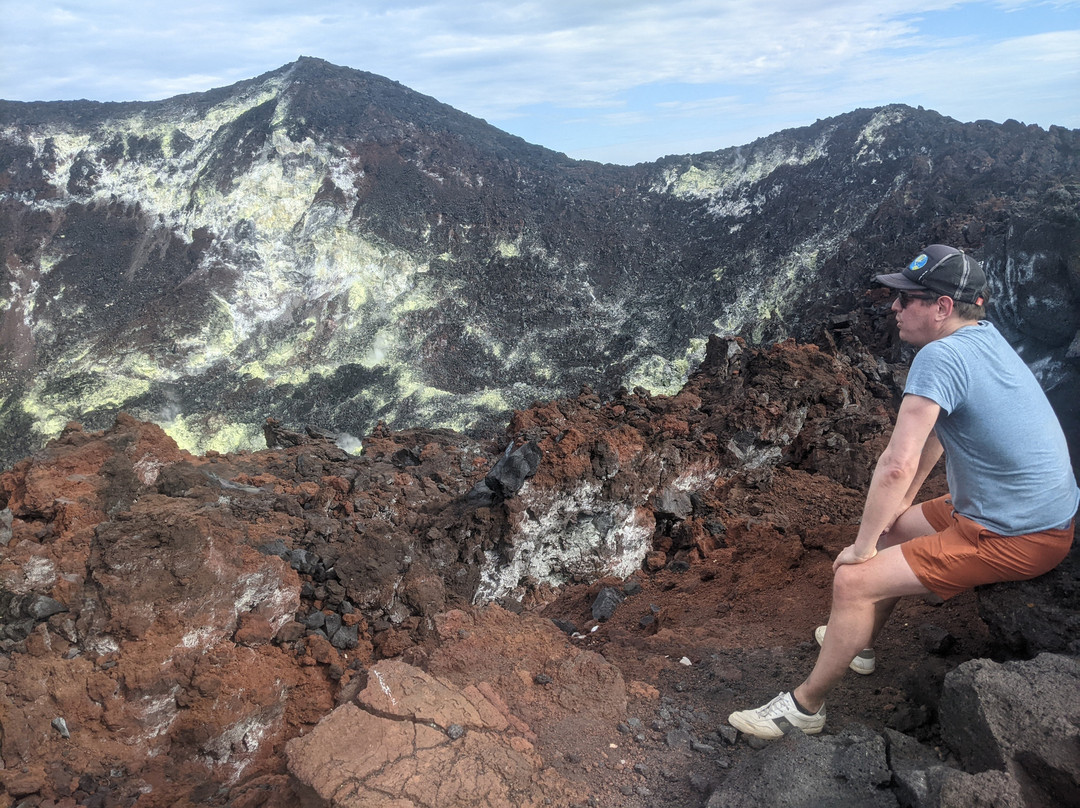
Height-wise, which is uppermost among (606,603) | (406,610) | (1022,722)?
(1022,722)

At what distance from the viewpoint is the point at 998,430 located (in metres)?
2.20

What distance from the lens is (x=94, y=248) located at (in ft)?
53.9

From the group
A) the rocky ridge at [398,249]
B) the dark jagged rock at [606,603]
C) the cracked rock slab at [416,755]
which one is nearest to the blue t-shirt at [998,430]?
the cracked rock slab at [416,755]

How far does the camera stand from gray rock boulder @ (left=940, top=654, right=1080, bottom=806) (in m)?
1.75

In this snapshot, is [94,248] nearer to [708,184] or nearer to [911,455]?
[708,184]

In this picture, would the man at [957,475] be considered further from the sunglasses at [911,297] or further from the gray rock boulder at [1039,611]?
the gray rock boulder at [1039,611]

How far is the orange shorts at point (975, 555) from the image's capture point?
7.44 feet

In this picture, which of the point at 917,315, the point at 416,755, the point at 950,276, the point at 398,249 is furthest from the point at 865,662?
the point at 398,249

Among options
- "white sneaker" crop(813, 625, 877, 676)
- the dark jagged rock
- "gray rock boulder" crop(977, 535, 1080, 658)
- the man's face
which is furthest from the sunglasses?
the dark jagged rock

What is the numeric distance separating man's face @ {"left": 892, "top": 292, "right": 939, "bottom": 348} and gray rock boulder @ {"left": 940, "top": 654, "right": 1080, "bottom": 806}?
1126mm

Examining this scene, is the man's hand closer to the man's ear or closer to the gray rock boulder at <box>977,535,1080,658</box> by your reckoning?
the gray rock boulder at <box>977,535,1080,658</box>

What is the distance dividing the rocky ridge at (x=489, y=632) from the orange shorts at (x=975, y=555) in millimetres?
240

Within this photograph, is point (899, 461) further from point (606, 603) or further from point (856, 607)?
point (606, 603)

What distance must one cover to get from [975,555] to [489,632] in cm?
217
